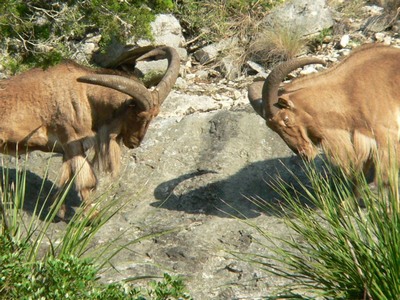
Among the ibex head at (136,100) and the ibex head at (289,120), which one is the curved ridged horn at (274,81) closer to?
the ibex head at (289,120)

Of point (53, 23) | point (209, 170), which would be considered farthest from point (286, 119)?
point (53, 23)

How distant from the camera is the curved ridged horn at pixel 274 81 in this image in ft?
31.2

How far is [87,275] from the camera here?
5648 mm

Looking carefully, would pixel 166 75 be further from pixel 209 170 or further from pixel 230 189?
pixel 230 189

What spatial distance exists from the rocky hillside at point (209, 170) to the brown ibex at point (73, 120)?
1.94ft

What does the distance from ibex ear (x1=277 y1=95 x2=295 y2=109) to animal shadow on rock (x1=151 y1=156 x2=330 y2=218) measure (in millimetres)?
848

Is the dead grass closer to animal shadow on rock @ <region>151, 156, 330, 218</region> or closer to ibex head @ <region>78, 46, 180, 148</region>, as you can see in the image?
animal shadow on rock @ <region>151, 156, 330, 218</region>

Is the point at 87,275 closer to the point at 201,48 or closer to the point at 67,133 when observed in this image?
the point at 67,133

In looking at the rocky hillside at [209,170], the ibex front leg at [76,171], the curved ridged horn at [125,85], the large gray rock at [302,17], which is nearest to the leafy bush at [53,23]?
the curved ridged horn at [125,85]

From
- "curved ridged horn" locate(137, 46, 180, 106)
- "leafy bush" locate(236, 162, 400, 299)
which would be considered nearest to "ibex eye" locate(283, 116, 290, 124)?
"curved ridged horn" locate(137, 46, 180, 106)

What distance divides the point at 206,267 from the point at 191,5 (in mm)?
8238

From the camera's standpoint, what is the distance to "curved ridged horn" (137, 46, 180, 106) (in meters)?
10.3

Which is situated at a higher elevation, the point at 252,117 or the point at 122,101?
the point at 122,101

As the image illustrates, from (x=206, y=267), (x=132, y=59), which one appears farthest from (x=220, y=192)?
(x=132, y=59)
